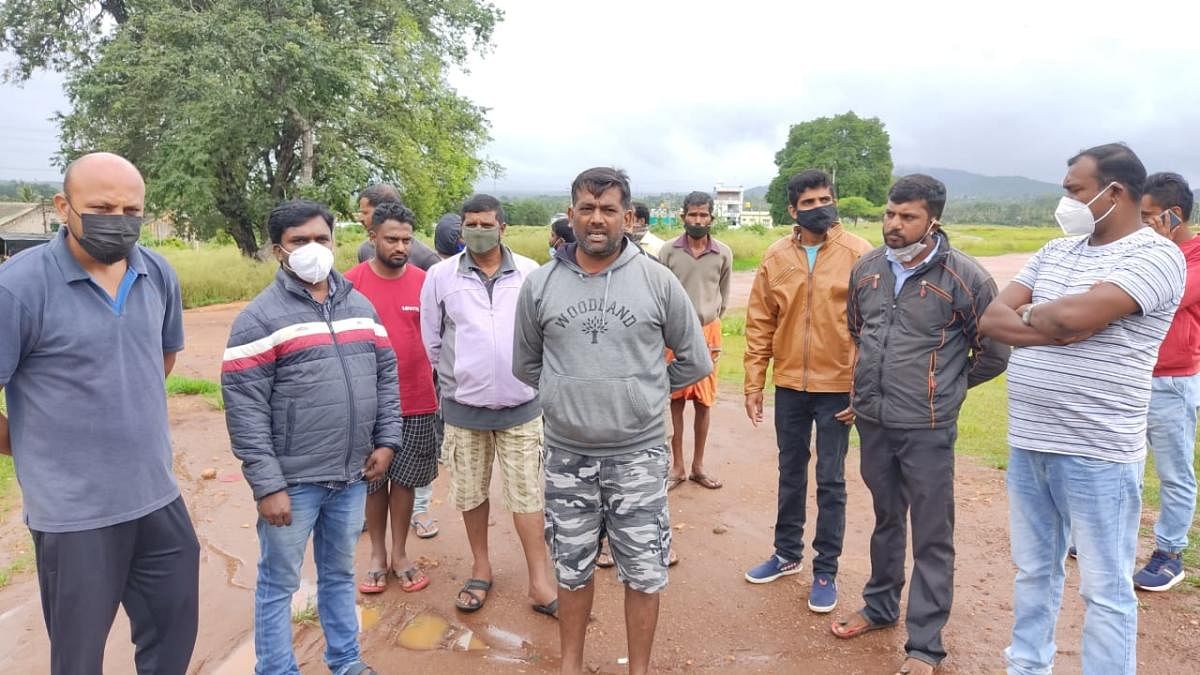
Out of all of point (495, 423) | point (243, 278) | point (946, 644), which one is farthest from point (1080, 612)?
point (243, 278)

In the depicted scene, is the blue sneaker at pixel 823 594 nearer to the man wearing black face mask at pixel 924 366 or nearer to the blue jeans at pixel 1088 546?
the man wearing black face mask at pixel 924 366

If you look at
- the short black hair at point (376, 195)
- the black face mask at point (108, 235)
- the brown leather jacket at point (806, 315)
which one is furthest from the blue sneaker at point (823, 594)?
the short black hair at point (376, 195)

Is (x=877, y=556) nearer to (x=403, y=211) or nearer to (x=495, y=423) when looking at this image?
(x=495, y=423)

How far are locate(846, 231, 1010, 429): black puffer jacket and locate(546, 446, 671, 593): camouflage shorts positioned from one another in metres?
1.11

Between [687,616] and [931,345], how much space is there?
182 centimetres

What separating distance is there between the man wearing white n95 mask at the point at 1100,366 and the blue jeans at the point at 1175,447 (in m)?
1.58

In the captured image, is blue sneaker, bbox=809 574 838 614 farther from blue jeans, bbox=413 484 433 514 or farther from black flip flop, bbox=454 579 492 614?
blue jeans, bbox=413 484 433 514

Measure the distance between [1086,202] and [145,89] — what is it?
747 inches

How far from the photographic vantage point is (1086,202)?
110 inches

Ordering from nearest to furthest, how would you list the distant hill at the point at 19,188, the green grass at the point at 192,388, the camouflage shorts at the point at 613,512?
the camouflage shorts at the point at 613,512 < the green grass at the point at 192,388 < the distant hill at the point at 19,188

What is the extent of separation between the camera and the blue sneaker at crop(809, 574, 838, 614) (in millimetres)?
3855

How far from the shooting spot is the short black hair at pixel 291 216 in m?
3.15

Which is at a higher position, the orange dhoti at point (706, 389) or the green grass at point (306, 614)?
the orange dhoti at point (706, 389)

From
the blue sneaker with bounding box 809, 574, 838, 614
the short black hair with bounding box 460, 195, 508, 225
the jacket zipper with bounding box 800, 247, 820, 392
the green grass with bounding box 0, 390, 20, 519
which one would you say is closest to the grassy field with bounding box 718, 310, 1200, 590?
the blue sneaker with bounding box 809, 574, 838, 614
